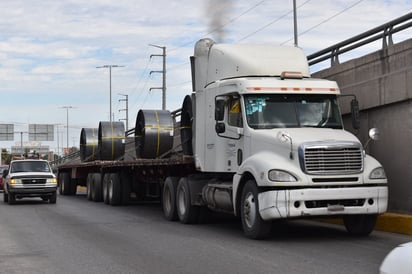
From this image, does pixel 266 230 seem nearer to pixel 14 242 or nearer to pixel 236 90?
pixel 236 90

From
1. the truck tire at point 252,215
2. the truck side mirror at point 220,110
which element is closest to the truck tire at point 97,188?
the truck side mirror at point 220,110

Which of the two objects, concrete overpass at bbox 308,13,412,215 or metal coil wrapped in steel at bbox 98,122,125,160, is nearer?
concrete overpass at bbox 308,13,412,215

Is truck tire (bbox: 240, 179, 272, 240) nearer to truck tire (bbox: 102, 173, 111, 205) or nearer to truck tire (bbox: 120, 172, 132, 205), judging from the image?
truck tire (bbox: 120, 172, 132, 205)

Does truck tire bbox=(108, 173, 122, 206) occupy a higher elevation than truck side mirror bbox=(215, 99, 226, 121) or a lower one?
lower

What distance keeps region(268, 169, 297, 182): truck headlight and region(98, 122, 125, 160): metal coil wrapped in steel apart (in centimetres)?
1641

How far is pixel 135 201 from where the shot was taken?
85.4 ft

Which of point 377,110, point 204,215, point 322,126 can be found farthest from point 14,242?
point 377,110

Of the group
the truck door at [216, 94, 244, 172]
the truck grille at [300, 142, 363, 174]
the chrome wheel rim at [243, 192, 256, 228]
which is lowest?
the chrome wheel rim at [243, 192, 256, 228]

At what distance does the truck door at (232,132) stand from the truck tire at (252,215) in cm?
90

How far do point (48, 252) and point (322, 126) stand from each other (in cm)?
547

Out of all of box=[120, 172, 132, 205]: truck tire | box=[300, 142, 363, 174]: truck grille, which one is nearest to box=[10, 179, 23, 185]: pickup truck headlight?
box=[120, 172, 132, 205]: truck tire

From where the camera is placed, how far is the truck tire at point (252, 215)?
1195 cm

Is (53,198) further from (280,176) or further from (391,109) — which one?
(280,176)

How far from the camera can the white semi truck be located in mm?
11609
